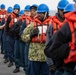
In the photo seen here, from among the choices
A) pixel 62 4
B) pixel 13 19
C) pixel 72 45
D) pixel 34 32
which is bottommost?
pixel 13 19

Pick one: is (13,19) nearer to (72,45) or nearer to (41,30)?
(41,30)

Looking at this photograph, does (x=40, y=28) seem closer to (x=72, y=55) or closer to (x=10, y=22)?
(x=72, y=55)

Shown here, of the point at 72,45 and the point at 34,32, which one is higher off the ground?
the point at 72,45

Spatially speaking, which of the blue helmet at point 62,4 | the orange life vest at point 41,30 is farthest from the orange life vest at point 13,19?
the blue helmet at point 62,4

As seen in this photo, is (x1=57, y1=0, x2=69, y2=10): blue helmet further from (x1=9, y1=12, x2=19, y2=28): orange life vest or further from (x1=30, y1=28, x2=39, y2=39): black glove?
(x1=9, y1=12, x2=19, y2=28): orange life vest

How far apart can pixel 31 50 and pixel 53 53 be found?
283cm

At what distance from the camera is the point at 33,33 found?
6.94 m

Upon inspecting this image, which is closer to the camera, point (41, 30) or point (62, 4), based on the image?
point (62, 4)

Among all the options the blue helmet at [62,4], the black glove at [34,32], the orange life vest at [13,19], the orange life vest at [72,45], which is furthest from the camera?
the orange life vest at [13,19]

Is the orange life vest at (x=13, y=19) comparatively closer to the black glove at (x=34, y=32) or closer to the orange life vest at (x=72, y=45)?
the black glove at (x=34, y=32)

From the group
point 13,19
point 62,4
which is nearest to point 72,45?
point 62,4

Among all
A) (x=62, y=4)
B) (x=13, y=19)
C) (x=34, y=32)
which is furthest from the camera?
(x=13, y=19)


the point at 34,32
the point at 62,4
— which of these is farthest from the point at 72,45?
the point at 34,32

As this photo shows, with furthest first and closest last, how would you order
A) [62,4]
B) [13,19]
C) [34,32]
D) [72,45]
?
[13,19]
[34,32]
[62,4]
[72,45]
